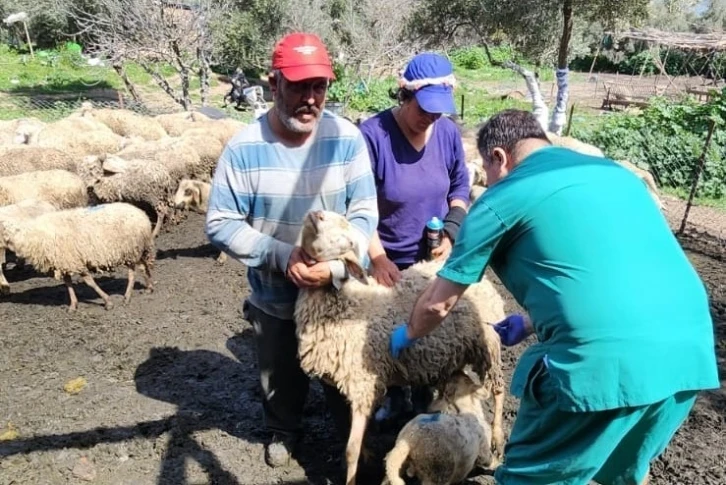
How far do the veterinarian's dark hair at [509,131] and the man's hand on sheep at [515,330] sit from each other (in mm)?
876

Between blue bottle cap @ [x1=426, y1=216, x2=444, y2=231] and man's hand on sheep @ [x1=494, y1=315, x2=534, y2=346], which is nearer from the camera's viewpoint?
man's hand on sheep @ [x1=494, y1=315, x2=534, y2=346]

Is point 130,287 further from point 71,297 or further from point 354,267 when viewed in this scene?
point 354,267

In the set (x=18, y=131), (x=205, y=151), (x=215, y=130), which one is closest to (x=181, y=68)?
(x=18, y=131)

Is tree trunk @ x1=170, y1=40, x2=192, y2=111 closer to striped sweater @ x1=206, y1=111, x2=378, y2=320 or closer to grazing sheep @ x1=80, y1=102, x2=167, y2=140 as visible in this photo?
grazing sheep @ x1=80, y1=102, x2=167, y2=140

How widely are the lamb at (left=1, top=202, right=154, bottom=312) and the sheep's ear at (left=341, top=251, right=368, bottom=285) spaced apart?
4.23 meters

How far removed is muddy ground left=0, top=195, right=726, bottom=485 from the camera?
358 centimetres

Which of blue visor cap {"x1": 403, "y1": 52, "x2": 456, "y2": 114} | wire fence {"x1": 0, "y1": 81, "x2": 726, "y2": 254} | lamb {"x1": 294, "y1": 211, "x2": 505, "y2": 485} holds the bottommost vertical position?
wire fence {"x1": 0, "y1": 81, "x2": 726, "y2": 254}

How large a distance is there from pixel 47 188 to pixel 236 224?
6.58 m

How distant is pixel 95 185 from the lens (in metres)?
8.52

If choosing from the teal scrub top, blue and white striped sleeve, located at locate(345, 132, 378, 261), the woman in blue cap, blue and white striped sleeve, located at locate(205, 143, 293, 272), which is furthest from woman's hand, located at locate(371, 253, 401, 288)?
the teal scrub top

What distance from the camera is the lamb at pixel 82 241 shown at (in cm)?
607

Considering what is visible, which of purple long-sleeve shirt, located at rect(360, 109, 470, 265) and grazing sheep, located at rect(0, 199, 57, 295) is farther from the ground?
purple long-sleeve shirt, located at rect(360, 109, 470, 265)

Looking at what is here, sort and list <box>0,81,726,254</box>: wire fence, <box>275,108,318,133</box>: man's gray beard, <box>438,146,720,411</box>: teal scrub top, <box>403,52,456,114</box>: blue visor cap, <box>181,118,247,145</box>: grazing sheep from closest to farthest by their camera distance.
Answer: <box>438,146,720,411</box>: teal scrub top, <box>275,108,318,133</box>: man's gray beard, <box>403,52,456,114</box>: blue visor cap, <box>0,81,726,254</box>: wire fence, <box>181,118,247,145</box>: grazing sheep

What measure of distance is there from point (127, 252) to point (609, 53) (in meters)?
41.3
